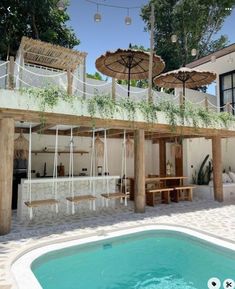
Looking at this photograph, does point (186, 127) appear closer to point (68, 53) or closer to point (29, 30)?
point (68, 53)

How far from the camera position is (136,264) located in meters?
6.64

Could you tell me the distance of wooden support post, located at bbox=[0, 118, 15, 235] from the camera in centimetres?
785

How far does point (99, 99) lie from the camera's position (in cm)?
935

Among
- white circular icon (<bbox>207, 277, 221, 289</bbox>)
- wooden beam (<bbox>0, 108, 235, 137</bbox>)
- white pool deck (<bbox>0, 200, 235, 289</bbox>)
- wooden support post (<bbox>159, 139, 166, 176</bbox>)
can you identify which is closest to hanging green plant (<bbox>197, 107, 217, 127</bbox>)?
wooden beam (<bbox>0, 108, 235, 137</bbox>)

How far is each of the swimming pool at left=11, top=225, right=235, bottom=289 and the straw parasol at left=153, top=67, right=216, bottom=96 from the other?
706cm

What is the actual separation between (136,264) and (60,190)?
16.6ft

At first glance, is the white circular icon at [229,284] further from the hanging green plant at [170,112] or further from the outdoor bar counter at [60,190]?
the outdoor bar counter at [60,190]

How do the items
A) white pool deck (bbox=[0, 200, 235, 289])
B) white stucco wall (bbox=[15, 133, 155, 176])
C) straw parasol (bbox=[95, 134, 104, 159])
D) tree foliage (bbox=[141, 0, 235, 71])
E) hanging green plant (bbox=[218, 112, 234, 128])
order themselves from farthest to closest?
tree foliage (bbox=[141, 0, 235, 71]) < white stucco wall (bbox=[15, 133, 155, 176]) < straw parasol (bbox=[95, 134, 104, 159]) < hanging green plant (bbox=[218, 112, 234, 128]) < white pool deck (bbox=[0, 200, 235, 289])

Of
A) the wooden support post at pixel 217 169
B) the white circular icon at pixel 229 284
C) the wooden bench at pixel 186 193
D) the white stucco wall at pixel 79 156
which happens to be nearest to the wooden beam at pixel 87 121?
the wooden support post at pixel 217 169

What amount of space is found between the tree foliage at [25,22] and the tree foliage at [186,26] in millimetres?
10413

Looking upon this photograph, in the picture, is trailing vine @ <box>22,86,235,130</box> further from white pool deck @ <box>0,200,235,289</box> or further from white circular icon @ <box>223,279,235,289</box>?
white circular icon @ <box>223,279,235,289</box>

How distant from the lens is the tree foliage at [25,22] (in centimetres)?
2120

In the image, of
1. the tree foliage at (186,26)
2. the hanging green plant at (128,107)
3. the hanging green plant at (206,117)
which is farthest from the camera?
the tree foliage at (186,26)

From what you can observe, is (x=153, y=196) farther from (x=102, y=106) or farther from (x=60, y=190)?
(x=102, y=106)
